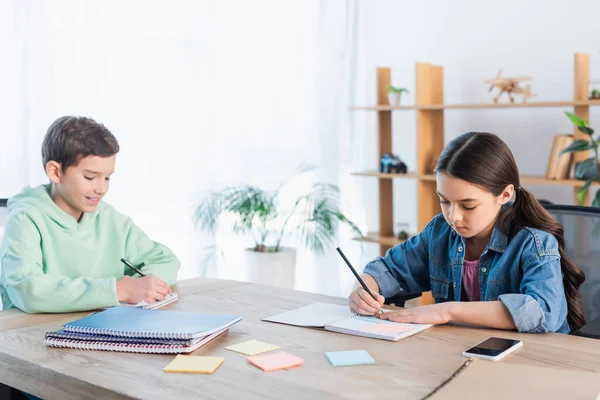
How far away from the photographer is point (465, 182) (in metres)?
1.78

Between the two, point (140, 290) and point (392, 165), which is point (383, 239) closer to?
point (392, 165)

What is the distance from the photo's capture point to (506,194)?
6.06 feet

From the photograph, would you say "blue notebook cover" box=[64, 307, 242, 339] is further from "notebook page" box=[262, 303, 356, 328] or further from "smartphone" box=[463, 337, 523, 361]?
"smartphone" box=[463, 337, 523, 361]

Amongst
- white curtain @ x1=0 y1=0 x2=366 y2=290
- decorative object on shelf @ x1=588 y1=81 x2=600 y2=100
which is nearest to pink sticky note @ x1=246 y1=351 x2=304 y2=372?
white curtain @ x1=0 y1=0 x2=366 y2=290

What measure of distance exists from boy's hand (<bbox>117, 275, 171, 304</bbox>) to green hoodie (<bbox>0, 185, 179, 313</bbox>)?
40 millimetres

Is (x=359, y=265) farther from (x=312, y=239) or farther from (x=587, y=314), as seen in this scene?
(x=587, y=314)

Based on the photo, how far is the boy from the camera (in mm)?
1840

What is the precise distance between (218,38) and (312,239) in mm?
1182

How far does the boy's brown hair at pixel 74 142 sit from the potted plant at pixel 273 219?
1.92 meters

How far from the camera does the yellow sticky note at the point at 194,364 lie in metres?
1.35

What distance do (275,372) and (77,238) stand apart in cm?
89

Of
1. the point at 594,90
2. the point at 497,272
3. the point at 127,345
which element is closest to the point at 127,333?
the point at 127,345

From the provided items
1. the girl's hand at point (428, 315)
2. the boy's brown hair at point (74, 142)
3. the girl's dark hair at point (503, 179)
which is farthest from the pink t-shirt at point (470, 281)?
the boy's brown hair at point (74, 142)

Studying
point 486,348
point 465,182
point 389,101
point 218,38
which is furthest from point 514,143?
point 486,348
